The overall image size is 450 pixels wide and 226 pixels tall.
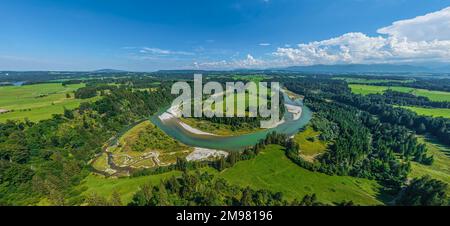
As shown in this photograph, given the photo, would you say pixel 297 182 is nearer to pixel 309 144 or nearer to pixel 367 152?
pixel 309 144

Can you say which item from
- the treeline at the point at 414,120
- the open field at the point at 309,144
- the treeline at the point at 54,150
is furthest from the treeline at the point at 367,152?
the treeline at the point at 54,150

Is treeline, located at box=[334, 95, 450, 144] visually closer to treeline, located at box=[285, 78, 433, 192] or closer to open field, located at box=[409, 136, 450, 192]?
open field, located at box=[409, 136, 450, 192]

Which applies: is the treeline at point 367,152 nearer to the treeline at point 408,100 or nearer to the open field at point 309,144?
the open field at point 309,144
